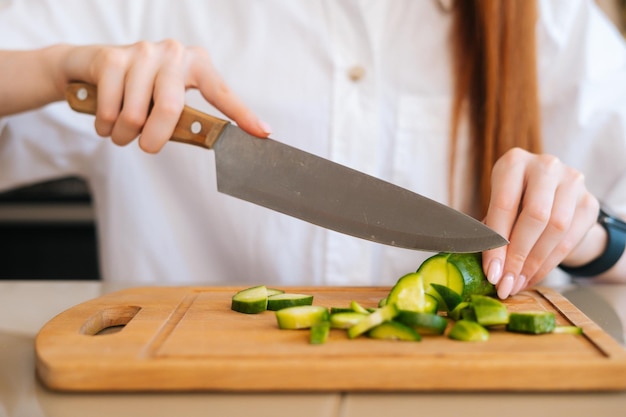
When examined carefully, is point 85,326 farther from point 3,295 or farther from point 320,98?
point 320,98

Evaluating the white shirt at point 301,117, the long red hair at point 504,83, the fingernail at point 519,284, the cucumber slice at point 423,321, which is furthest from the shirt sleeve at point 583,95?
the cucumber slice at point 423,321

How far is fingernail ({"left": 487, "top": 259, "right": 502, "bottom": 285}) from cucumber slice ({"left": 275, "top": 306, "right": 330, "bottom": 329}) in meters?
0.25

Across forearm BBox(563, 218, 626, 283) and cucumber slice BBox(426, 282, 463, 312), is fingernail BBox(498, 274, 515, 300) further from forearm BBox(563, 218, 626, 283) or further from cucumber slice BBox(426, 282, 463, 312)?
forearm BBox(563, 218, 626, 283)

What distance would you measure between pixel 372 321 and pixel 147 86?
48 cm

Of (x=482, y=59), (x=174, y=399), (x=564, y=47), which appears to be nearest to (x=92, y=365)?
(x=174, y=399)

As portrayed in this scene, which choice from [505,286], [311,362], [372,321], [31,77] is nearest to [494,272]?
[505,286]

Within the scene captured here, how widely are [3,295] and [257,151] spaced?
496 millimetres

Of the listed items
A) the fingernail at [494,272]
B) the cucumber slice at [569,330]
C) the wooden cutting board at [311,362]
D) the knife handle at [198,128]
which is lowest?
the wooden cutting board at [311,362]

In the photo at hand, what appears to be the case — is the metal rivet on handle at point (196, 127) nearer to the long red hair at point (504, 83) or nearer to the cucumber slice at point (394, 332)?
the cucumber slice at point (394, 332)

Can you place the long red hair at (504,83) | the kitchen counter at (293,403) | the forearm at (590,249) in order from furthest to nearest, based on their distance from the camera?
the long red hair at (504,83) → the forearm at (590,249) → the kitchen counter at (293,403)

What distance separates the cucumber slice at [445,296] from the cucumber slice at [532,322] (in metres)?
0.09

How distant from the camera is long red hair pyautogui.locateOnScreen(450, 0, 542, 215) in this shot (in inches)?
52.6

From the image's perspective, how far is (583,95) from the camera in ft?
4.94

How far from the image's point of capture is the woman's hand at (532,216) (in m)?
0.98
